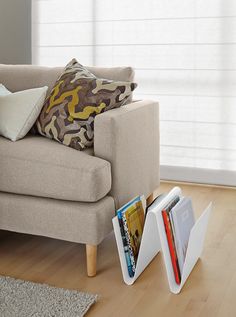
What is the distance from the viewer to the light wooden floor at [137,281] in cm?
204

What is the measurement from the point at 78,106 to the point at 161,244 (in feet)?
2.67

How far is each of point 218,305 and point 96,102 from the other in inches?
43.1

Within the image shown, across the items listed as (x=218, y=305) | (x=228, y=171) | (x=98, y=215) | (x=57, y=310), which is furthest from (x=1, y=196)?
(x=228, y=171)

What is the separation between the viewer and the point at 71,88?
2.62 m

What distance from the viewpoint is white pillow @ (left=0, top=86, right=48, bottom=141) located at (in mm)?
2609

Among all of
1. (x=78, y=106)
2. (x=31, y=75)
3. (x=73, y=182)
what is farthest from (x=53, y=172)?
(x=31, y=75)

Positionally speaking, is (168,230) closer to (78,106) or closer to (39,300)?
(39,300)

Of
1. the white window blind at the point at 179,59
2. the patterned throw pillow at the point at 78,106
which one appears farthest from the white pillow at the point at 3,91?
the white window blind at the point at 179,59

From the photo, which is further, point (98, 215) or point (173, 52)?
point (173, 52)

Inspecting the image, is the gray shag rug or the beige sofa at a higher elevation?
the beige sofa

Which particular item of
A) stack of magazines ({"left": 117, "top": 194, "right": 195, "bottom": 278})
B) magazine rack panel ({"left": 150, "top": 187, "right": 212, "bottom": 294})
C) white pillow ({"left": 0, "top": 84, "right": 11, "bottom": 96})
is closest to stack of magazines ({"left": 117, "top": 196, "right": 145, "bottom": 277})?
stack of magazines ({"left": 117, "top": 194, "right": 195, "bottom": 278})

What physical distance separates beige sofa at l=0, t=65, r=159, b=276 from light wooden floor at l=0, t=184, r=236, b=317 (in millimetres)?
139

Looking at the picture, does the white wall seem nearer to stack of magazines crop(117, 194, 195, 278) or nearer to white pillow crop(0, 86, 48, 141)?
white pillow crop(0, 86, 48, 141)

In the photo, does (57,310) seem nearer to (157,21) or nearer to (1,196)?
(1,196)
